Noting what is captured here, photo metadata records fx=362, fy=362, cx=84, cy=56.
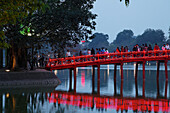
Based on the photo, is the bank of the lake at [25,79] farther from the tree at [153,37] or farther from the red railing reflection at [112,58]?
the tree at [153,37]

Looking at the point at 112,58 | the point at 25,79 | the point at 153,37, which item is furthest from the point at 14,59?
the point at 153,37

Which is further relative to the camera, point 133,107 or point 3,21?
point 133,107

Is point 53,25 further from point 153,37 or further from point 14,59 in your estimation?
point 153,37

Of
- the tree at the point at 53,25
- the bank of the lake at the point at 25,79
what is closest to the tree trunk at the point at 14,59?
the tree at the point at 53,25

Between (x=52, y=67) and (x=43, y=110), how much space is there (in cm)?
2076

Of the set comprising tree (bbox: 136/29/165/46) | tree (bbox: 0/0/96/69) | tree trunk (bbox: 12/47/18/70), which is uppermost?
tree (bbox: 136/29/165/46)

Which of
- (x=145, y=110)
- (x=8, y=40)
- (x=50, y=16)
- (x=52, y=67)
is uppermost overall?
(x=50, y=16)

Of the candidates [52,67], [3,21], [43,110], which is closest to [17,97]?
[43,110]

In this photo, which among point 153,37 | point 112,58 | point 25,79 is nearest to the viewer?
point 25,79

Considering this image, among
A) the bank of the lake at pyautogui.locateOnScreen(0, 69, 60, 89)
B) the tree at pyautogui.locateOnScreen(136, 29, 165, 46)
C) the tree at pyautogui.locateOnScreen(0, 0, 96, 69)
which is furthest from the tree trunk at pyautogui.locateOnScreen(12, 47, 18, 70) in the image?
the tree at pyautogui.locateOnScreen(136, 29, 165, 46)

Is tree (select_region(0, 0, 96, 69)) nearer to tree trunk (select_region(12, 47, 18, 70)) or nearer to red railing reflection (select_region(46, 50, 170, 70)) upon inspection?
tree trunk (select_region(12, 47, 18, 70))

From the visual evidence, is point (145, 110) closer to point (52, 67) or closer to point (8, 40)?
point (8, 40)

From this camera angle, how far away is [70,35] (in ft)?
133

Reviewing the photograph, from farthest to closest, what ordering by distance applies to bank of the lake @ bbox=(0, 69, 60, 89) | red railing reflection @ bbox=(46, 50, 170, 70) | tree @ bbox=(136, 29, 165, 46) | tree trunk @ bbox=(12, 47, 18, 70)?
tree @ bbox=(136, 29, 165, 46) < red railing reflection @ bbox=(46, 50, 170, 70) < tree trunk @ bbox=(12, 47, 18, 70) < bank of the lake @ bbox=(0, 69, 60, 89)
